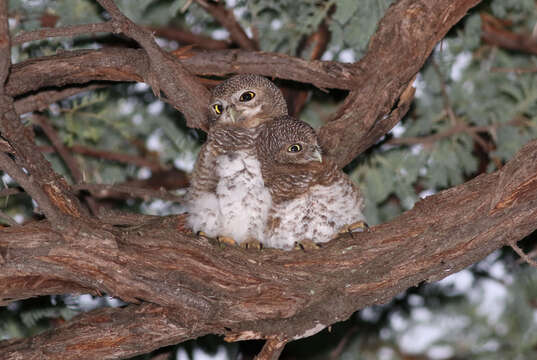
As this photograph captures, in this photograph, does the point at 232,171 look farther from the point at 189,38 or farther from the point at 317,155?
the point at 189,38

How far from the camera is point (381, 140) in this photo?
6746 millimetres

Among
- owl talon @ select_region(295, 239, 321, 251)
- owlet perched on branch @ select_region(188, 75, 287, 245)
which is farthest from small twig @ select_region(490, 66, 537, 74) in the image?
owl talon @ select_region(295, 239, 321, 251)

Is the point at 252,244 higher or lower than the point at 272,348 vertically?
higher

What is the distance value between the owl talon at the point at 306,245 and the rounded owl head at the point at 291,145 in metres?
0.56

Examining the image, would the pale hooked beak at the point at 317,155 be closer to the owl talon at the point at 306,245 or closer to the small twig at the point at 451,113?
the owl talon at the point at 306,245

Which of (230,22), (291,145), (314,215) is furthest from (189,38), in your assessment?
(314,215)

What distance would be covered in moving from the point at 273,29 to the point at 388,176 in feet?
6.37

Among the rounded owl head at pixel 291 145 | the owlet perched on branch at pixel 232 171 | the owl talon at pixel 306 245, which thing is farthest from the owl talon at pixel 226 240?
the rounded owl head at pixel 291 145

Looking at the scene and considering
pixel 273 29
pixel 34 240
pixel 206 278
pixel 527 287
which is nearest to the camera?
pixel 34 240

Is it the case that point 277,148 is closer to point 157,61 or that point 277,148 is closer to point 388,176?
point 157,61

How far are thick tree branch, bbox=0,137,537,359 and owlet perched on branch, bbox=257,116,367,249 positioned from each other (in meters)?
0.25

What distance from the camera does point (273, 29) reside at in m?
7.06

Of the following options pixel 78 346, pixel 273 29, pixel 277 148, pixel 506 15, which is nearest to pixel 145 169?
pixel 273 29

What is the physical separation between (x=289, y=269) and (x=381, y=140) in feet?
8.98
